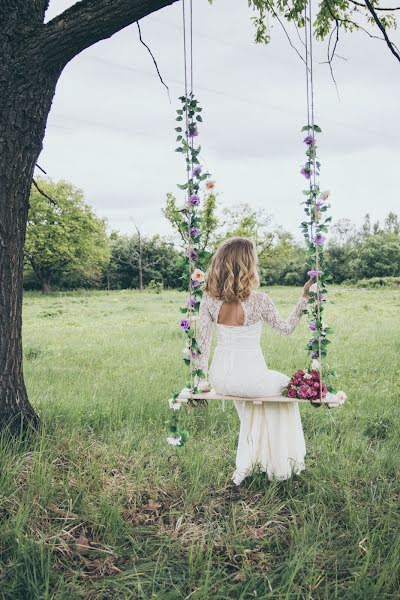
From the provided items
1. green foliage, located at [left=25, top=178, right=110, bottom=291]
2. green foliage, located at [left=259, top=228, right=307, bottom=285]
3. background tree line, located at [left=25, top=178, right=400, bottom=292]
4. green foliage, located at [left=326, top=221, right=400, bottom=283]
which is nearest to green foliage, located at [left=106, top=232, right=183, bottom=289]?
background tree line, located at [left=25, top=178, right=400, bottom=292]

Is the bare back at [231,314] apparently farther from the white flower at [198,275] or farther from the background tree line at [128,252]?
the background tree line at [128,252]

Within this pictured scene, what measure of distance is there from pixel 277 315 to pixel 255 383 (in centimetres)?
55

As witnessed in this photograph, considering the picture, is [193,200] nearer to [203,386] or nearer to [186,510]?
[203,386]

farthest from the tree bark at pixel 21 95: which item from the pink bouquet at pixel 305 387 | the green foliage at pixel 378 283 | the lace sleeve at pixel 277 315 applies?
the green foliage at pixel 378 283

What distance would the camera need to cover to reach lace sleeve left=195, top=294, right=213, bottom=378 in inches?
153

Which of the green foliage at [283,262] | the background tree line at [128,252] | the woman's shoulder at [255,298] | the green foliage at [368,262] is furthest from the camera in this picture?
the green foliage at [368,262]

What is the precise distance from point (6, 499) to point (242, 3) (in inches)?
216

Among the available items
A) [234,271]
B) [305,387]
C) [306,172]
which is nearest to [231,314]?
[234,271]

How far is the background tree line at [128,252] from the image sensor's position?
4034cm

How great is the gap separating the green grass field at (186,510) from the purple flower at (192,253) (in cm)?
155

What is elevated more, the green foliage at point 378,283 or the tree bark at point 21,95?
the tree bark at point 21,95

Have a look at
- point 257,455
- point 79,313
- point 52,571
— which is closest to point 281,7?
point 257,455

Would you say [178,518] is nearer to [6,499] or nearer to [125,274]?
[6,499]

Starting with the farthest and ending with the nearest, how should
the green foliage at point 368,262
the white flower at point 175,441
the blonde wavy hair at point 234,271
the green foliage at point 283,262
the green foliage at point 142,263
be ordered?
the green foliage at point 142,263, the green foliage at point 368,262, the green foliage at point 283,262, the blonde wavy hair at point 234,271, the white flower at point 175,441
